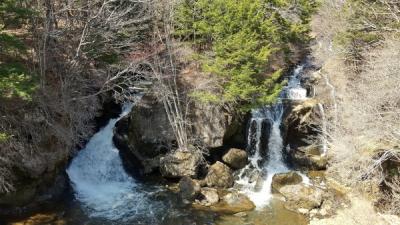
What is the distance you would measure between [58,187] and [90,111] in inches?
152

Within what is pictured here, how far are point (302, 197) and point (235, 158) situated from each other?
174 inches

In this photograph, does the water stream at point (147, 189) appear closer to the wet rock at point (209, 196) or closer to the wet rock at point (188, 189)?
the wet rock at point (188, 189)

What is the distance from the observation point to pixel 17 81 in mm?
13289

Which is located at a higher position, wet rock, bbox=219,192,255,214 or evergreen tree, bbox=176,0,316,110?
evergreen tree, bbox=176,0,316,110

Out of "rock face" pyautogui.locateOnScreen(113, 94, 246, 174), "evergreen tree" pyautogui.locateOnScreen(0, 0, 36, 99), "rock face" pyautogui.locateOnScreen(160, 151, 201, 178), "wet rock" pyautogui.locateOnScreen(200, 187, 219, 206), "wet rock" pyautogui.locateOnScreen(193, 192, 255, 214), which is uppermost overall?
"evergreen tree" pyautogui.locateOnScreen(0, 0, 36, 99)

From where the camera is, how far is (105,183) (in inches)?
823

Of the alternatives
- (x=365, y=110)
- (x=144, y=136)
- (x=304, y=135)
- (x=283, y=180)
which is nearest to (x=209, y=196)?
(x=283, y=180)

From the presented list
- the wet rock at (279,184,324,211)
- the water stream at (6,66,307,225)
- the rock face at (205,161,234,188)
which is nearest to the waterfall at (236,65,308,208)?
the water stream at (6,66,307,225)

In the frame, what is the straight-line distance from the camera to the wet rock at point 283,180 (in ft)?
66.5

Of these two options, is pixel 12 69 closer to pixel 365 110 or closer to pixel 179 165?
pixel 179 165

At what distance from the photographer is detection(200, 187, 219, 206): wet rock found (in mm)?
18859

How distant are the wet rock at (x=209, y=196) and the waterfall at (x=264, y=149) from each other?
183 centimetres

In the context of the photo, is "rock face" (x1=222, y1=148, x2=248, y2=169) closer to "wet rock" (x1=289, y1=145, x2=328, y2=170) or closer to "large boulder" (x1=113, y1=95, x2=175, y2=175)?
"wet rock" (x1=289, y1=145, x2=328, y2=170)

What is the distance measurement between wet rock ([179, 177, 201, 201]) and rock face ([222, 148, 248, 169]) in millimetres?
2653
